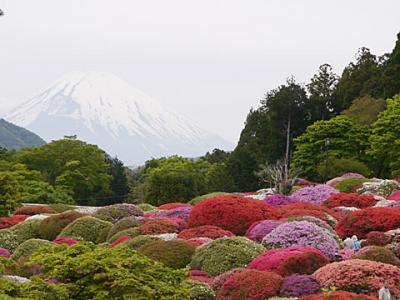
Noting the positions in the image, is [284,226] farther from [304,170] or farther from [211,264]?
[304,170]

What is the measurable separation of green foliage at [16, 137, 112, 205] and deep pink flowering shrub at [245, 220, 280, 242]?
38.2 m

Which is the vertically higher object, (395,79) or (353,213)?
(395,79)

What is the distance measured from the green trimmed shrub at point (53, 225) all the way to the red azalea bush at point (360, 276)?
1280cm

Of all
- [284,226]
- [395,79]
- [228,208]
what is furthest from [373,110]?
[284,226]

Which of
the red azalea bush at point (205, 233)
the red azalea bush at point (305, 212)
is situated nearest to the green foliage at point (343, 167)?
the red azalea bush at point (305, 212)

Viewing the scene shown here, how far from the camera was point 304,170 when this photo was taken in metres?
44.9

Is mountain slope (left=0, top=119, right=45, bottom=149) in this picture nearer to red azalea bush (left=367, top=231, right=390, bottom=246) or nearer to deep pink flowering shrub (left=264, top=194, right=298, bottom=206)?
deep pink flowering shrub (left=264, top=194, right=298, bottom=206)

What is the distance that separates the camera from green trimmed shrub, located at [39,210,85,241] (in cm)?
2203

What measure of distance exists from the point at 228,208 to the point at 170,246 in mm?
5226

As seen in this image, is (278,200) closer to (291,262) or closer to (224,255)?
(224,255)

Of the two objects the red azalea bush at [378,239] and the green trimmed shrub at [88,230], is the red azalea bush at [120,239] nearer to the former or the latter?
the green trimmed shrub at [88,230]

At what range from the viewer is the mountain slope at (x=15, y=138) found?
137625mm

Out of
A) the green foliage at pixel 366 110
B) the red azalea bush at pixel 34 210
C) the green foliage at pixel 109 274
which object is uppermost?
the green foliage at pixel 366 110

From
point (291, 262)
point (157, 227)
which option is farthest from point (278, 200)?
point (291, 262)
